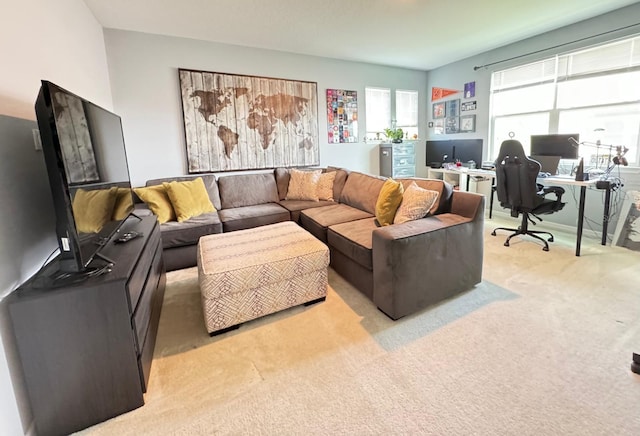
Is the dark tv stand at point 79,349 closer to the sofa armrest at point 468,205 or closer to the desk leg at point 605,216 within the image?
the sofa armrest at point 468,205

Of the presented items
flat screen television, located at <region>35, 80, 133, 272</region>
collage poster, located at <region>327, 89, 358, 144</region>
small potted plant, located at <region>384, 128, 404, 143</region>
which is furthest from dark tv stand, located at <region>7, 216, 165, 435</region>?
Answer: small potted plant, located at <region>384, 128, 404, 143</region>

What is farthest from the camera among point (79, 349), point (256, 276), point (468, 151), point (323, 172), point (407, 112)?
point (407, 112)

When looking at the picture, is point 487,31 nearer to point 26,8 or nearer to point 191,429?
point 26,8

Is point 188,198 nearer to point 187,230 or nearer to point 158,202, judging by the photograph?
point 158,202

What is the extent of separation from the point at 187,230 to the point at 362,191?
1808 mm

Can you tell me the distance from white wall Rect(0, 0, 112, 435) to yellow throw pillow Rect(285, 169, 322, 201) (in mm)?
2407

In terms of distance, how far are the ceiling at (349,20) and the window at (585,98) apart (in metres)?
0.44

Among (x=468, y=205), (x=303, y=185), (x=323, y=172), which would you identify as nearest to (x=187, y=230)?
(x=303, y=185)

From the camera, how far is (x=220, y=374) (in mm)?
1566

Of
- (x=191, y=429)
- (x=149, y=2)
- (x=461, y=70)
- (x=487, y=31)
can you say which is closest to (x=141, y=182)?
(x=149, y=2)

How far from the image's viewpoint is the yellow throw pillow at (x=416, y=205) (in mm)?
2277

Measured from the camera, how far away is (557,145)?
355 centimetres

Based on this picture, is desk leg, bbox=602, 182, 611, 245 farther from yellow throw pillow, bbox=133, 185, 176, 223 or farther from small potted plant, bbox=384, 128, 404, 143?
yellow throw pillow, bbox=133, 185, 176, 223

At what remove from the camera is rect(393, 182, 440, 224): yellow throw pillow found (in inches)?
89.7
